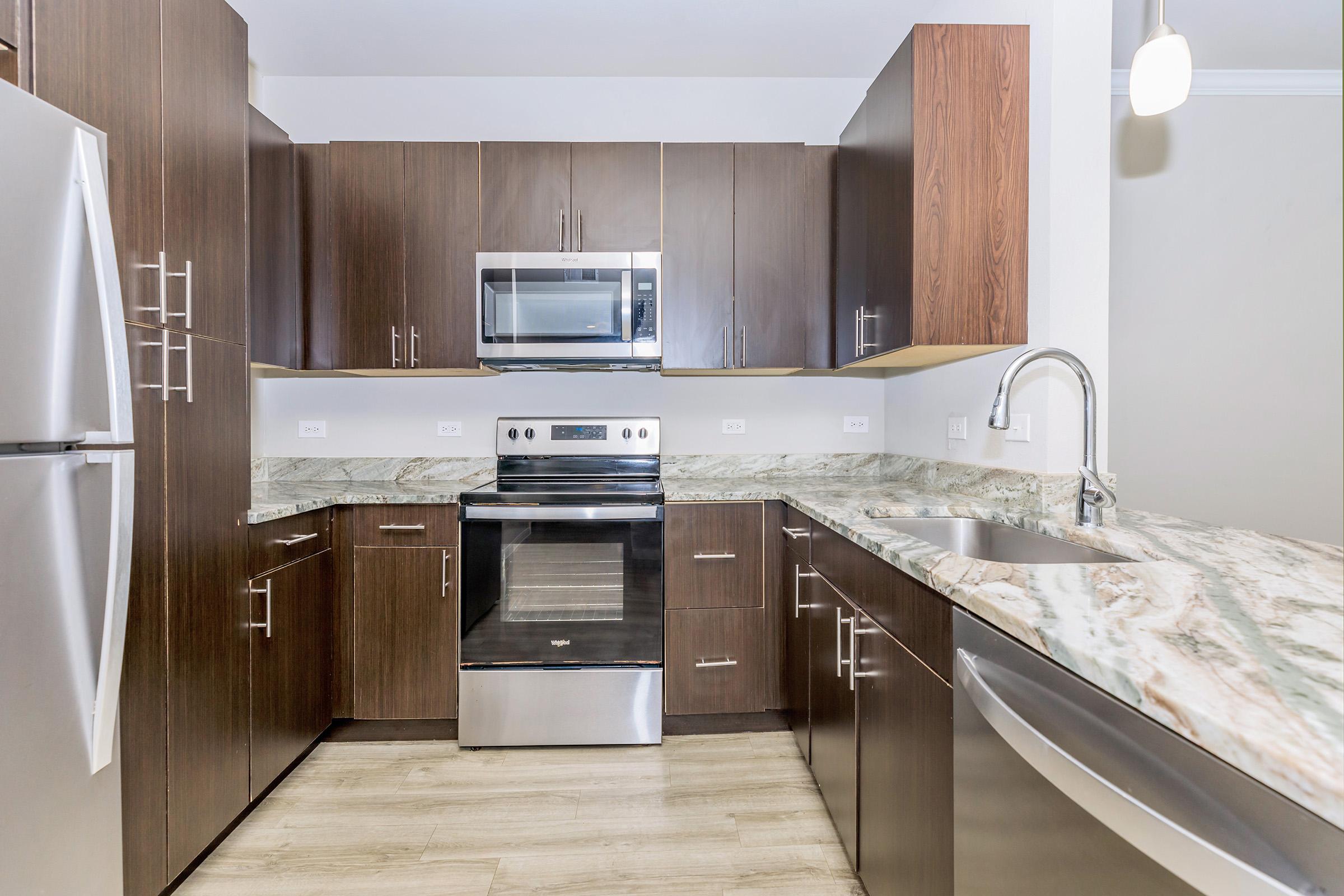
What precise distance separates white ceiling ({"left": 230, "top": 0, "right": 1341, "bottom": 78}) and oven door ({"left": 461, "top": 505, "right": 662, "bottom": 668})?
1872 mm

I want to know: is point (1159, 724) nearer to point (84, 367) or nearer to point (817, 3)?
point (84, 367)

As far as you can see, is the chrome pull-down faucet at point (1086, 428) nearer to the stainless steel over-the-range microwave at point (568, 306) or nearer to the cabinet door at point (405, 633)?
the stainless steel over-the-range microwave at point (568, 306)

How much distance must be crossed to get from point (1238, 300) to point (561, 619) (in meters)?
2.77

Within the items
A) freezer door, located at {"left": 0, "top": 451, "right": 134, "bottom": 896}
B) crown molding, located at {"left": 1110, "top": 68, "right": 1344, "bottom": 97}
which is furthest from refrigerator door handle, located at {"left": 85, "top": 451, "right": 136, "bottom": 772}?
crown molding, located at {"left": 1110, "top": 68, "right": 1344, "bottom": 97}

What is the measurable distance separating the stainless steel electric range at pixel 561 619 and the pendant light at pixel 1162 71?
5.45 ft

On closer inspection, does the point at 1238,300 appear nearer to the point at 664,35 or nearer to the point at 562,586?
the point at 664,35

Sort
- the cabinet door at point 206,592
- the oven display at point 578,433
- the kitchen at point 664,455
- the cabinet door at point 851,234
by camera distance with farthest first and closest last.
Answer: the oven display at point 578,433 < the cabinet door at point 851,234 < the cabinet door at point 206,592 < the kitchen at point 664,455

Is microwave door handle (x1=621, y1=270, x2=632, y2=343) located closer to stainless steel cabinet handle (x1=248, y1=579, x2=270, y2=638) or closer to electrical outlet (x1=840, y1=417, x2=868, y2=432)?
electrical outlet (x1=840, y1=417, x2=868, y2=432)

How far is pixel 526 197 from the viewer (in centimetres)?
240

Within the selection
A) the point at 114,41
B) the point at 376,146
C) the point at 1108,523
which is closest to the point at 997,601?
the point at 1108,523

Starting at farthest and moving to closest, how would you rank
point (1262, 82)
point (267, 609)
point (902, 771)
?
point (1262, 82)
point (267, 609)
point (902, 771)

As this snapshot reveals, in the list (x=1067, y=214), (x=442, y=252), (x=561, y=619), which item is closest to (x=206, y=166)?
(x=442, y=252)

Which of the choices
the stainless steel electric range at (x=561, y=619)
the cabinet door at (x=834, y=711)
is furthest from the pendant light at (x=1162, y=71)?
the stainless steel electric range at (x=561, y=619)

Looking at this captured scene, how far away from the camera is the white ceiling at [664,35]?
219cm
